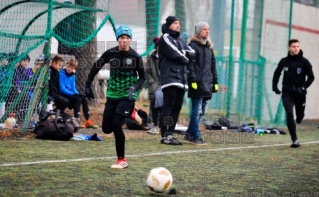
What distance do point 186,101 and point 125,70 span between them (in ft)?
32.4

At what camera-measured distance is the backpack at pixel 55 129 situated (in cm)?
1026

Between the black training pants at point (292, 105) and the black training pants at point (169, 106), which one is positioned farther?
the black training pants at point (292, 105)

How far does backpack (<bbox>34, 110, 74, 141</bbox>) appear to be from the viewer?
10258 mm

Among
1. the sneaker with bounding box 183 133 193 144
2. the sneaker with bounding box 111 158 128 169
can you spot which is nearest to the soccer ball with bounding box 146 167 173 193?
the sneaker with bounding box 111 158 128 169

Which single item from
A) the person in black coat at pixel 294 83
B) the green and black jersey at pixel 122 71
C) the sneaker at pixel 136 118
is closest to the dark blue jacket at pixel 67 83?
the sneaker at pixel 136 118

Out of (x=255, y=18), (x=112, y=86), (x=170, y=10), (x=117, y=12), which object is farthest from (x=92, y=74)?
(x=255, y=18)

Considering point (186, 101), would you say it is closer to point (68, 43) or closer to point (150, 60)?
point (150, 60)

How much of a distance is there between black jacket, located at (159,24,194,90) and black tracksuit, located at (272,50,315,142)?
2023 millimetres

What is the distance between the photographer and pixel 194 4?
17031 millimetres

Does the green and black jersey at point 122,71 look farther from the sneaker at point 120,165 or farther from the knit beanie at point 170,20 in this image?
the knit beanie at point 170,20

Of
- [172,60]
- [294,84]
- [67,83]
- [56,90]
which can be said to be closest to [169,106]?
[172,60]

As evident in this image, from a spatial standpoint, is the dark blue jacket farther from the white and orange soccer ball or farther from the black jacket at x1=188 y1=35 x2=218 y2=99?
the black jacket at x1=188 y1=35 x2=218 y2=99

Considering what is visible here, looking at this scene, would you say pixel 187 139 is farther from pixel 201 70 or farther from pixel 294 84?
pixel 294 84

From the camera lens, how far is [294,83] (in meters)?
11.5
